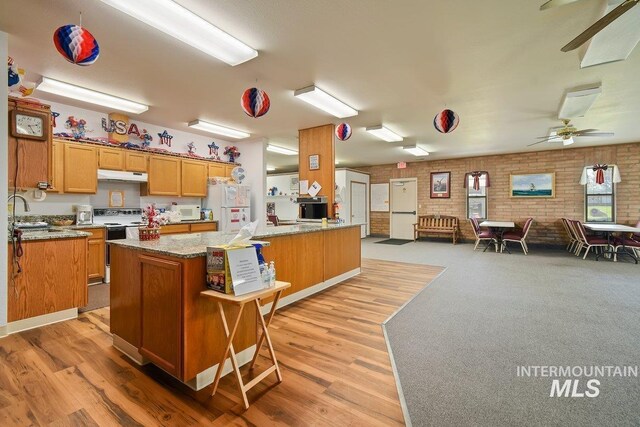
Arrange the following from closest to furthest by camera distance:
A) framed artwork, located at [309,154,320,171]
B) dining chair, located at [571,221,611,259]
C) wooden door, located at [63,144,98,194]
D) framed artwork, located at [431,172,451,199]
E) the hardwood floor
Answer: the hardwood floor → wooden door, located at [63,144,98,194] → framed artwork, located at [309,154,320,171] → dining chair, located at [571,221,611,259] → framed artwork, located at [431,172,451,199]

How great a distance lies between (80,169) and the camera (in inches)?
178

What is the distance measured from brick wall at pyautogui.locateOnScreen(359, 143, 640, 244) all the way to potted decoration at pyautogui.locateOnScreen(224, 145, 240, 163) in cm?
624

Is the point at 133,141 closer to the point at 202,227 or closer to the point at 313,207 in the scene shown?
the point at 202,227

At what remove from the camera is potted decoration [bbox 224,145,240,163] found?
6.91 m

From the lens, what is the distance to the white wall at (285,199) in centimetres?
1070

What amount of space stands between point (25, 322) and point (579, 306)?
19.6 ft

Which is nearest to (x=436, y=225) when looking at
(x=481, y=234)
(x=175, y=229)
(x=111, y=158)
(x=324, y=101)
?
(x=481, y=234)

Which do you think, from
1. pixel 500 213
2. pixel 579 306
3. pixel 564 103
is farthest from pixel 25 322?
pixel 500 213

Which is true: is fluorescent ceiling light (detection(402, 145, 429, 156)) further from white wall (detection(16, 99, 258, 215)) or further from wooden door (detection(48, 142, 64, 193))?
wooden door (detection(48, 142, 64, 193))

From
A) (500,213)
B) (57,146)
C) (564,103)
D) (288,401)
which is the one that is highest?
(564,103)

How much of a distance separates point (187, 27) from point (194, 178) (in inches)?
154

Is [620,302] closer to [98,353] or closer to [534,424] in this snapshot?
[534,424]

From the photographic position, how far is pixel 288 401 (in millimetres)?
1855

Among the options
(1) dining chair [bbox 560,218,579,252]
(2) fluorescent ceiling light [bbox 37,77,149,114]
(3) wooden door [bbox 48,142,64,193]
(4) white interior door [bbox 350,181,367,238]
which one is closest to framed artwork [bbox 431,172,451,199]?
(4) white interior door [bbox 350,181,367,238]
